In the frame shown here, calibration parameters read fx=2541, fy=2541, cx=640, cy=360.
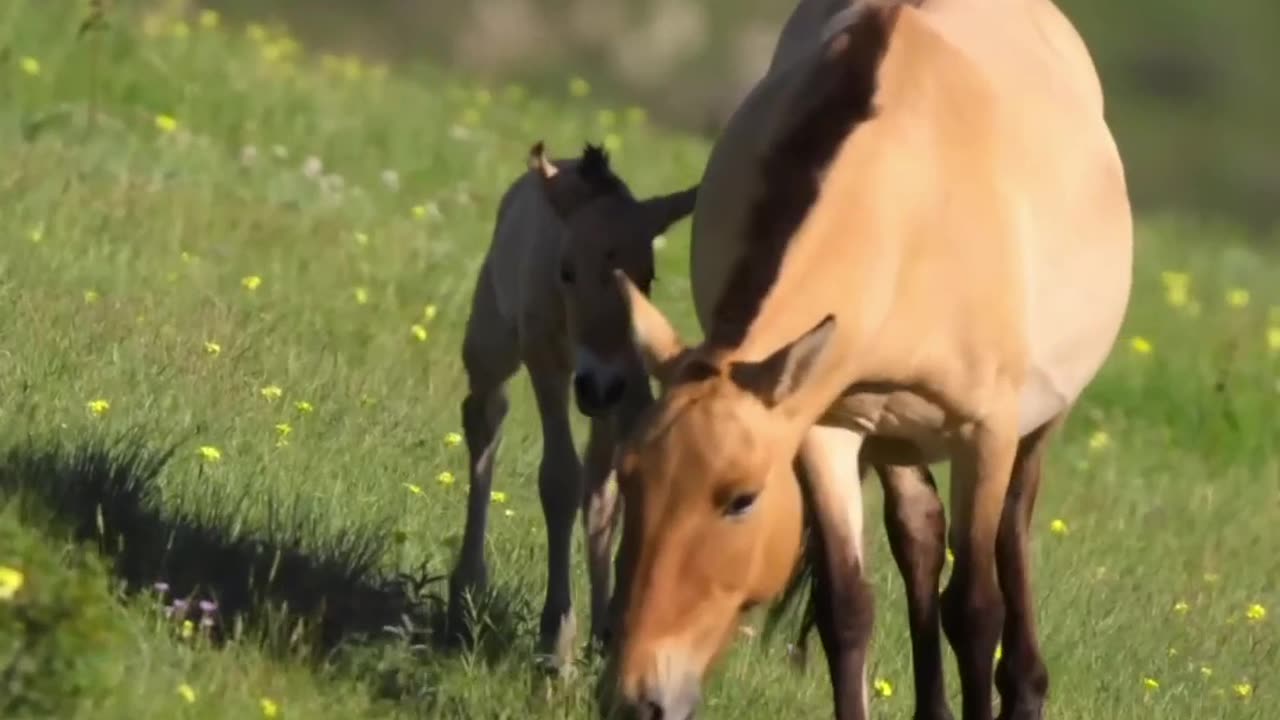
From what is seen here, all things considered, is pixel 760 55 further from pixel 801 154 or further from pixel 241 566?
pixel 801 154

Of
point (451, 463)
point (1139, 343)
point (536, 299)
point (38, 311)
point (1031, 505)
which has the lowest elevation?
point (1139, 343)

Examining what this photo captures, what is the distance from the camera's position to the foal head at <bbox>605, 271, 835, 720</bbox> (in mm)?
4926

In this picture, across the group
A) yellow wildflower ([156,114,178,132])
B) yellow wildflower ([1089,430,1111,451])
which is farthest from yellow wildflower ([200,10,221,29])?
yellow wildflower ([1089,430,1111,451])

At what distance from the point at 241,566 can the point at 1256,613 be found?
134 inches

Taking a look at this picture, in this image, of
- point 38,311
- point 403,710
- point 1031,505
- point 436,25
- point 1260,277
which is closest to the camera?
point 403,710

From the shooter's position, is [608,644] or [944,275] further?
[944,275]

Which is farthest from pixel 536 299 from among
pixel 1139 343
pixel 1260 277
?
pixel 1260 277

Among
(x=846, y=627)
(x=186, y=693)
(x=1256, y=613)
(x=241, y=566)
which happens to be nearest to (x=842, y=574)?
(x=846, y=627)

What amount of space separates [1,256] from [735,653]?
3.09 metres

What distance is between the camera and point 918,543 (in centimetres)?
693

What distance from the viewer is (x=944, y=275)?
5.79 meters

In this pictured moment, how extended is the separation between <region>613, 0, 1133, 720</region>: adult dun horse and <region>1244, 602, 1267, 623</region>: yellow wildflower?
4.24 ft

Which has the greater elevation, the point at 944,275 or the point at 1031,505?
the point at 944,275

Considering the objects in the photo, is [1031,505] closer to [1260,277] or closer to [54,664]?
[54,664]
